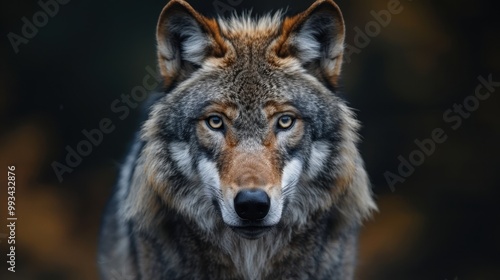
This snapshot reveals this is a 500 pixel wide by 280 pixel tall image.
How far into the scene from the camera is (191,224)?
4676 mm

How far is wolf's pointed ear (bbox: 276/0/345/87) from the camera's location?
4605mm

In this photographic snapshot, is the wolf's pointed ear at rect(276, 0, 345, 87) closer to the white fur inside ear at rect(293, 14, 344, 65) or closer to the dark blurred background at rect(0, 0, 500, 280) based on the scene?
the white fur inside ear at rect(293, 14, 344, 65)

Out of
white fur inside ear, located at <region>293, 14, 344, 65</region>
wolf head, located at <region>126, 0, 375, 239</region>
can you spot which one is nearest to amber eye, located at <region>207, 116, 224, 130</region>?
wolf head, located at <region>126, 0, 375, 239</region>

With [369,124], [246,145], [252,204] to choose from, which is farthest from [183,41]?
[369,124]

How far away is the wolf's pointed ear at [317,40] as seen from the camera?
4605 millimetres

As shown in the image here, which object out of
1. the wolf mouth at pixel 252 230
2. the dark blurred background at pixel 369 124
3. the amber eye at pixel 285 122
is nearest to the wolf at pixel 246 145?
the amber eye at pixel 285 122

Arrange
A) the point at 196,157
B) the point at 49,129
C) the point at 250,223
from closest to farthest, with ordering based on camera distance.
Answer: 1. the point at 250,223
2. the point at 196,157
3. the point at 49,129

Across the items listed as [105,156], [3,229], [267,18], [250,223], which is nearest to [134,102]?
[105,156]

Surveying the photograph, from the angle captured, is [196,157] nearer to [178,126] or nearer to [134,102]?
[178,126]

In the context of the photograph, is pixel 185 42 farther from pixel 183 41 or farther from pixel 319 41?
pixel 319 41

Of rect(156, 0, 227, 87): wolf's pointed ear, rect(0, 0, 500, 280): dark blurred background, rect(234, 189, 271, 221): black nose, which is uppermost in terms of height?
rect(156, 0, 227, 87): wolf's pointed ear

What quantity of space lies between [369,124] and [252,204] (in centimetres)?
569

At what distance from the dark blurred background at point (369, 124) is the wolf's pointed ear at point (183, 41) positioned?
436 cm

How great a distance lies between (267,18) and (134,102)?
14.0 ft
